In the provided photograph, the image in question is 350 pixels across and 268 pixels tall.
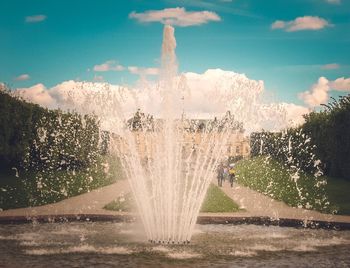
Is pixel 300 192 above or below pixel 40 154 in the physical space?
below

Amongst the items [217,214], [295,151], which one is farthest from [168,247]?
[295,151]

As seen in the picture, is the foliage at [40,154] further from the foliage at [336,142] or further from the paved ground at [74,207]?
the foliage at [336,142]

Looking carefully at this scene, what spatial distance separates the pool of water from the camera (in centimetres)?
998

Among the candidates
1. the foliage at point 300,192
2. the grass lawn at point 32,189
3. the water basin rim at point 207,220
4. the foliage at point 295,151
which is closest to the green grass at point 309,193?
the foliage at point 300,192

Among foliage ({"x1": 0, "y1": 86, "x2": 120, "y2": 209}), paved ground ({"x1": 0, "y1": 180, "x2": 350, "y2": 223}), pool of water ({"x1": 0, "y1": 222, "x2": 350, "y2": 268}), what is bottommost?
pool of water ({"x1": 0, "y1": 222, "x2": 350, "y2": 268})

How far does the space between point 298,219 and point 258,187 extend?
550 inches

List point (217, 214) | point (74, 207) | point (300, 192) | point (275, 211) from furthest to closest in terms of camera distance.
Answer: point (300, 192)
point (74, 207)
point (275, 211)
point (217, 214)

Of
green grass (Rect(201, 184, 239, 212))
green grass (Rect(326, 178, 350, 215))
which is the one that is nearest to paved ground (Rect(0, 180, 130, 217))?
green grass (Rect(201, 184, 239, 212))

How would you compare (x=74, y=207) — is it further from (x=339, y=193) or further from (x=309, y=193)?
(x=339, y=193)

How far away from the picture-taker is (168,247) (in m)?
11.3

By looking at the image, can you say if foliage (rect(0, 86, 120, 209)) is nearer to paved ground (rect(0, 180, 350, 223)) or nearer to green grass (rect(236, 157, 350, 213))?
paved ground (rect(0, 180, 350, 223))

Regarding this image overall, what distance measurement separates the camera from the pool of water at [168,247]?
32.7ft

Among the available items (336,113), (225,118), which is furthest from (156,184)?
(336,113)

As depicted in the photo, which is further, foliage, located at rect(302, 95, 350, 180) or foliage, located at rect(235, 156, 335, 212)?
foliage, located at rect(302, 95, 350, 180)
